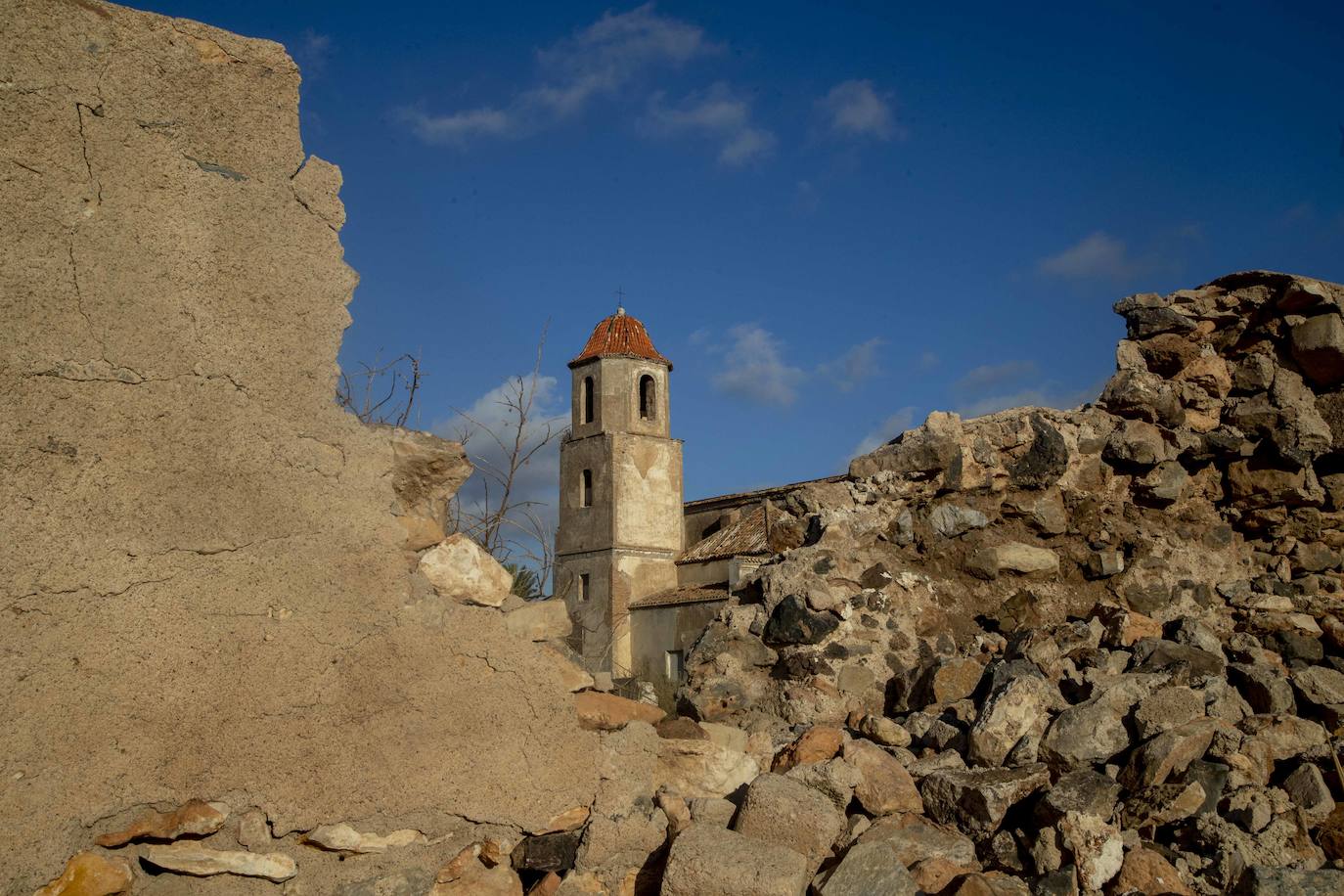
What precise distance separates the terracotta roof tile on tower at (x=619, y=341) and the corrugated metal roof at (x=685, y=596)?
22.9 feet

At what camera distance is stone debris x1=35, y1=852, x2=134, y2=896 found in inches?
99.3

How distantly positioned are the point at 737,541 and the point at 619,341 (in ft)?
31.3

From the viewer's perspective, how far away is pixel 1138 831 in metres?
3.37

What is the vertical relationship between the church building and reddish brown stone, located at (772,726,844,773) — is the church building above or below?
above

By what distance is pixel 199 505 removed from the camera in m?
2.82

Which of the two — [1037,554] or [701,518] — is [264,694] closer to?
[1037,554]


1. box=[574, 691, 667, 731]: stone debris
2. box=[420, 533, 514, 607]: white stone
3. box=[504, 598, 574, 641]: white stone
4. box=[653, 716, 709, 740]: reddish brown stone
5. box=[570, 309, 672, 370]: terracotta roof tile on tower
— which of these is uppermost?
box=[570, 309, 672, 370]: terracotta roof tile on tower

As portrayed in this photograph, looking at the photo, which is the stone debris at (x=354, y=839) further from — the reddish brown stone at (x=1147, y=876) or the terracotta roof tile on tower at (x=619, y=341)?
the terracotta roof tile on tower at (x=619, y=341)

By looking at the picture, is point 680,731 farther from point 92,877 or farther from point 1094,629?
Result: point 1094,629

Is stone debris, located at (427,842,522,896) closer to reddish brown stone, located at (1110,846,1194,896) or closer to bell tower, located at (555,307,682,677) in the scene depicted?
reddish brown stone, located at (1110,846,1194,896)

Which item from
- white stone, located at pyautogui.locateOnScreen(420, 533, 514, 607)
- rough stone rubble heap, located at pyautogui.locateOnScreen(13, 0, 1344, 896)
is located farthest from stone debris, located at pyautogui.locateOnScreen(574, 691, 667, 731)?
white stone, located at pyautogui.locateOnScreen(420, 533, 514, 607)

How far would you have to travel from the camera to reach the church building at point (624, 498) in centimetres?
2777

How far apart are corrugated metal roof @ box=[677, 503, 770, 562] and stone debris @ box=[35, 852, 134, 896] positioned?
58.7ft

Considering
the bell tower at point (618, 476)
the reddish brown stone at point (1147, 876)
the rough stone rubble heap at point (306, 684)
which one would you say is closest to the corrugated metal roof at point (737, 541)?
the bell tower at point (618, 476)
